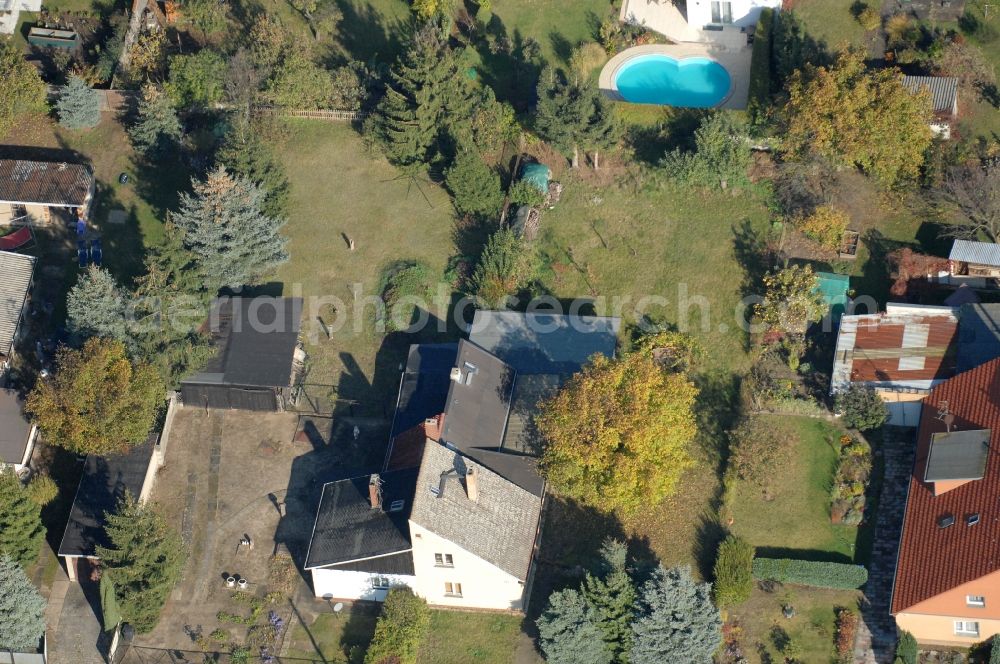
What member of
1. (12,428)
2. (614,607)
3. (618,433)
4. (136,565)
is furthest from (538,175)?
(12,428)

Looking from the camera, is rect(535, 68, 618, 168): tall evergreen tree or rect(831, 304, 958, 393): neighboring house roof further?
rect(535, 68, 618, 168): tall evergreen tree

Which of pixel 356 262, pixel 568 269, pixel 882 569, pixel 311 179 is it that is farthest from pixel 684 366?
pixel 311 179

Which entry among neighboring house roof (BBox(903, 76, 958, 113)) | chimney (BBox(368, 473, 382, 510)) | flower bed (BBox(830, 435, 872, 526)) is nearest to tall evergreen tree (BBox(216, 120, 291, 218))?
chimney (BBox(368, 473, 382, 510))

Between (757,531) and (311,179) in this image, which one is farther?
(311,179)

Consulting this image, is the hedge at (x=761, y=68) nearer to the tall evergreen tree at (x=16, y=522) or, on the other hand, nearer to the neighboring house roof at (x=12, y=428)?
the neighboring house roof at (x=12, y=428)

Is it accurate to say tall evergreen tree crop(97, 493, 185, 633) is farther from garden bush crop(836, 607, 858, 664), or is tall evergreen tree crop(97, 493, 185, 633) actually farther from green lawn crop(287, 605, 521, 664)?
garden bush crop(836, 607, 858, 664)

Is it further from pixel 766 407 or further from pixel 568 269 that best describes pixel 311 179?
pixel 766 407
